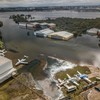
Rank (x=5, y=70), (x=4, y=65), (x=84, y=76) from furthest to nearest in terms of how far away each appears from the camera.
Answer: (x=84, y=76), (x=5, y=70), (x=4, y=65)

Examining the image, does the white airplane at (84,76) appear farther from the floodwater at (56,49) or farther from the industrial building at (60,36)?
the industrial building at (60,36)

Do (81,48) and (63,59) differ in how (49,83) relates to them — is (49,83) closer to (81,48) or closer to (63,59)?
(63,59)

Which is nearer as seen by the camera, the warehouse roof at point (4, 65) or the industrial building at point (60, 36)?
the warehouse roof at point (4, 65)

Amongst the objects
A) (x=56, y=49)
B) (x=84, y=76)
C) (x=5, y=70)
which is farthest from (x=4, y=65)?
(x=56, y=49)

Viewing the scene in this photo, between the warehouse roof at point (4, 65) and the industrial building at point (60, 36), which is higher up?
the warehouse roof at point (4, 65)

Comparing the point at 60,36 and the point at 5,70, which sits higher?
the point at 5,70

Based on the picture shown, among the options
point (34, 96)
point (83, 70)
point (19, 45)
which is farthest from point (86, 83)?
point (19, 45)

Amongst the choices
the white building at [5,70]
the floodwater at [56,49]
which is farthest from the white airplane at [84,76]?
the white building at [5,70]

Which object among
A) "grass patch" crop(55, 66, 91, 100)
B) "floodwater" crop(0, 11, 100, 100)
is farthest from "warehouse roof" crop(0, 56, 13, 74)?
"grass patch" crop(55, 66, 91, 100)

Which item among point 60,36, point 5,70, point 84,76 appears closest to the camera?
point 5,70

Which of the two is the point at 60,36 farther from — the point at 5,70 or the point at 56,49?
the point at 5,70

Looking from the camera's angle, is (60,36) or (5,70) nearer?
(5,70)
